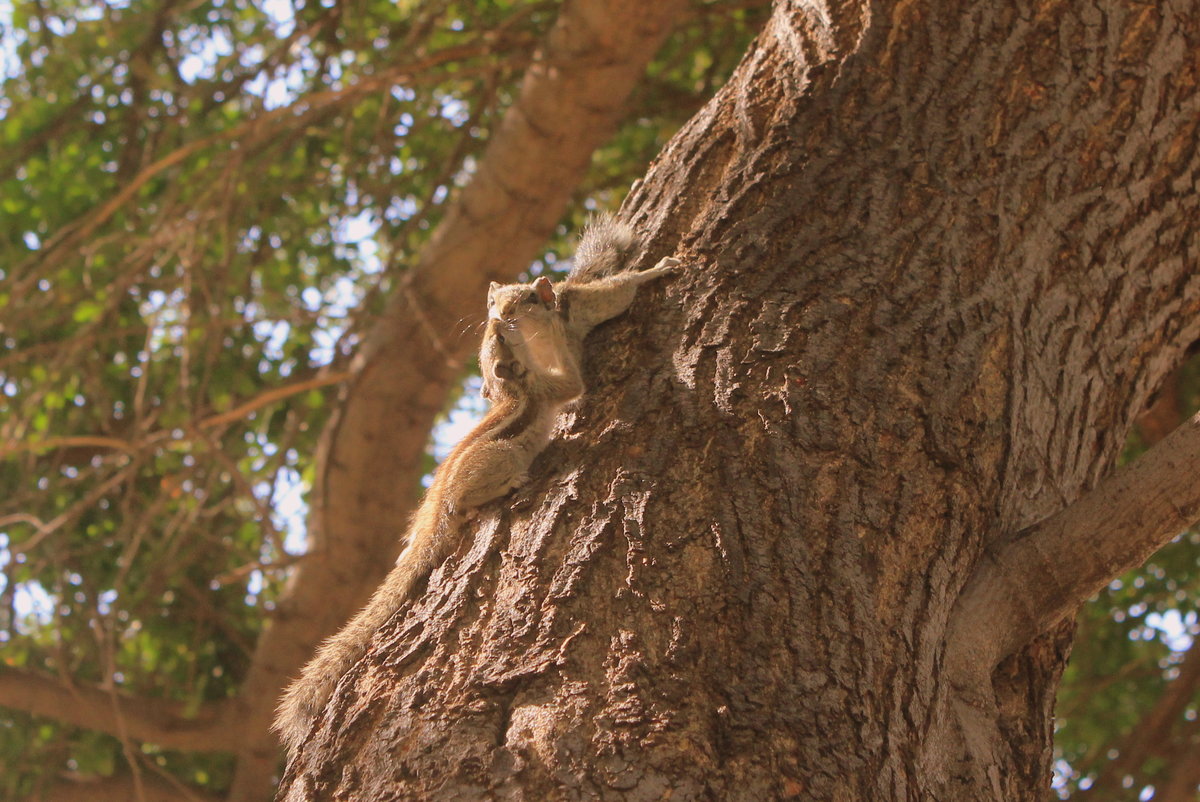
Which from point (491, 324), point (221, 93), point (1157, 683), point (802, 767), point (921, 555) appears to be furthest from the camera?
point (1157, 683)

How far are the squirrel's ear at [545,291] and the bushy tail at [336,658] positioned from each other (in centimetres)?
109

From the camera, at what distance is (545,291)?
3.32 metres

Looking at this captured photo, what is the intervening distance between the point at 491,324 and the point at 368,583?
6.36 ft

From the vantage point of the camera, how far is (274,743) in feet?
16.2

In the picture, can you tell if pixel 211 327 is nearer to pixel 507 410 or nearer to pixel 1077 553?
pixel 507 410

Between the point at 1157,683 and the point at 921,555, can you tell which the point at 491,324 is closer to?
the point at 921,555

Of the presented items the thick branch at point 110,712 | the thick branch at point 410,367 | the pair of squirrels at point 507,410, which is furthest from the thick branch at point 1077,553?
the thick branch at point 110,712

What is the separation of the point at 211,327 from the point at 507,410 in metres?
1.98

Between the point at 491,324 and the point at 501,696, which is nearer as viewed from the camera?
the point at 501,696

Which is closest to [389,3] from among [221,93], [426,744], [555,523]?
[221,93]

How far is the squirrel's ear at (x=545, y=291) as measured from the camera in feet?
10.8

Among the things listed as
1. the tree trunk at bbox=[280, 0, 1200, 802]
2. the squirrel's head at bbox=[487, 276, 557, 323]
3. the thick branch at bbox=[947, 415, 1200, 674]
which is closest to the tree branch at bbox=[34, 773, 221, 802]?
the squirrel's head at bbox=[487, 276, 557, 323]

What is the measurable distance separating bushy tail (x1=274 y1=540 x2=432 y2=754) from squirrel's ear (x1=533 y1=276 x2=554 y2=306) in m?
1.09

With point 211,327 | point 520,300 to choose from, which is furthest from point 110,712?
point 520,300
